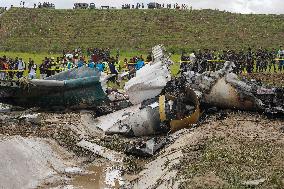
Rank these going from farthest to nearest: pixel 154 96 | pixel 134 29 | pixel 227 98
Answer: pixel 134 29, pixel 154 96, pixel 227 98

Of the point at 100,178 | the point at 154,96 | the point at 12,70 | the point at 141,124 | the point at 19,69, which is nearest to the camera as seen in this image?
the point at 100,178

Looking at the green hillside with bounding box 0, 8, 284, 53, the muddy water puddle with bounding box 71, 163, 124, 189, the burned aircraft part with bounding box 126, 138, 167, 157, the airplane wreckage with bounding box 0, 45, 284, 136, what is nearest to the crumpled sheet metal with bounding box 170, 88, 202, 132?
the airplane wreckage with bounding box 0, 45, 284, 136

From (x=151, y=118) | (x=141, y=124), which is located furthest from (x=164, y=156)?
(x=141, y=124)

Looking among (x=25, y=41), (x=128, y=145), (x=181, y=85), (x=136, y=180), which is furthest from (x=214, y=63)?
(x=25, y=41)

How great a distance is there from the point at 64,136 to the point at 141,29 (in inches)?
2094

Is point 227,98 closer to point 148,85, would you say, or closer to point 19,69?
point 148,85

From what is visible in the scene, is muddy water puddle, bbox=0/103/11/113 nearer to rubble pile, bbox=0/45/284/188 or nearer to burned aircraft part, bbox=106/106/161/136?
rubble pile, bbox=0/45/284/188

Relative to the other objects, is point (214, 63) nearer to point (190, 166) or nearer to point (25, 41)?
point (190, 166)

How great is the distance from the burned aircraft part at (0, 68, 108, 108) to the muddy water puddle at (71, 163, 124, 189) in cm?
495

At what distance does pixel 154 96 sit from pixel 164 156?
4.27 metres

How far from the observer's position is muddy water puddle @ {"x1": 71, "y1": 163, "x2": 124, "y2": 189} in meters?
11.2

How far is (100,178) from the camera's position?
464 inches

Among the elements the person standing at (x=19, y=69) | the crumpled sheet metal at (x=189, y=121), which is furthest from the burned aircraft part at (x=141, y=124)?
the person standing at (x=19, y=69)

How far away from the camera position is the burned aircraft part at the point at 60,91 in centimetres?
1689
